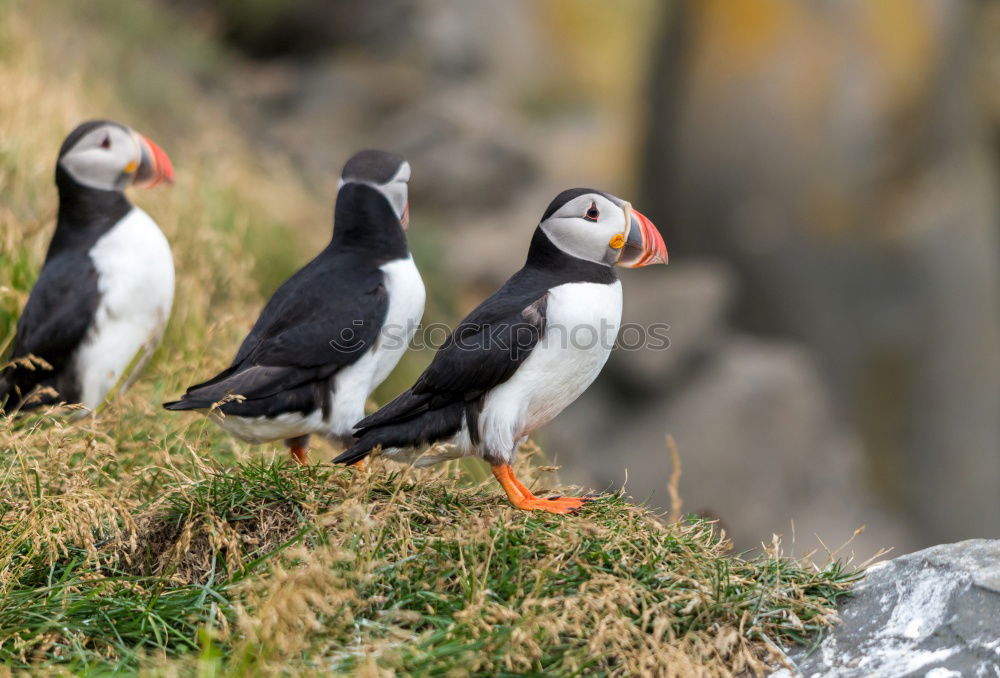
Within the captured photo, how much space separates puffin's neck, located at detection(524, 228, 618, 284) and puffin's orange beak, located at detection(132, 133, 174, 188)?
6.94 feet

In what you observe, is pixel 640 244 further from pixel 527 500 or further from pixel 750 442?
pixel 750 442

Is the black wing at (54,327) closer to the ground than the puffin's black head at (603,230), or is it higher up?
closer to the ground

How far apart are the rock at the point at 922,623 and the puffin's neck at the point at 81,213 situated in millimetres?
3545

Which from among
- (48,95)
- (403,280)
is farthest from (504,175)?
(403,280)

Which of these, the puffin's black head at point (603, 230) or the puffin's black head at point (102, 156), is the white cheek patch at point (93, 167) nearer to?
the puffin's black head at point (102, 156)

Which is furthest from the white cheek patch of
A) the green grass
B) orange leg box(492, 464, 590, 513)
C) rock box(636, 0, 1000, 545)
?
rock box(636, 0, 1000, 545)

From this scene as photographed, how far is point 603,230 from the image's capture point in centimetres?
355

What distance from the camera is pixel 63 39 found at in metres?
9.78

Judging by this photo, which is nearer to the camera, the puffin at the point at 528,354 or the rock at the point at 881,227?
the puffin at the point at 528,354

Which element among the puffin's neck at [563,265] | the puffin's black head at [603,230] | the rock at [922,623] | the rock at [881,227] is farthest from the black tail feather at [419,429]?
the rock at [881,227]

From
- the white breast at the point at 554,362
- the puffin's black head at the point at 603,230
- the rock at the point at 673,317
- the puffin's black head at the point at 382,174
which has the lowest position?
the rock at the point at 673,317

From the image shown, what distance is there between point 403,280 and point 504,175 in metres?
9.13

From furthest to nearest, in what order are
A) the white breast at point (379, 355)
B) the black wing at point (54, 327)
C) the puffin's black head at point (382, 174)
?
the black wing at point (54, 327) → the puffin's black head at point (382, 174) → the white breast at point (379, 355)

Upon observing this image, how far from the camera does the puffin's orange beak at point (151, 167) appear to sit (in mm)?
4969
